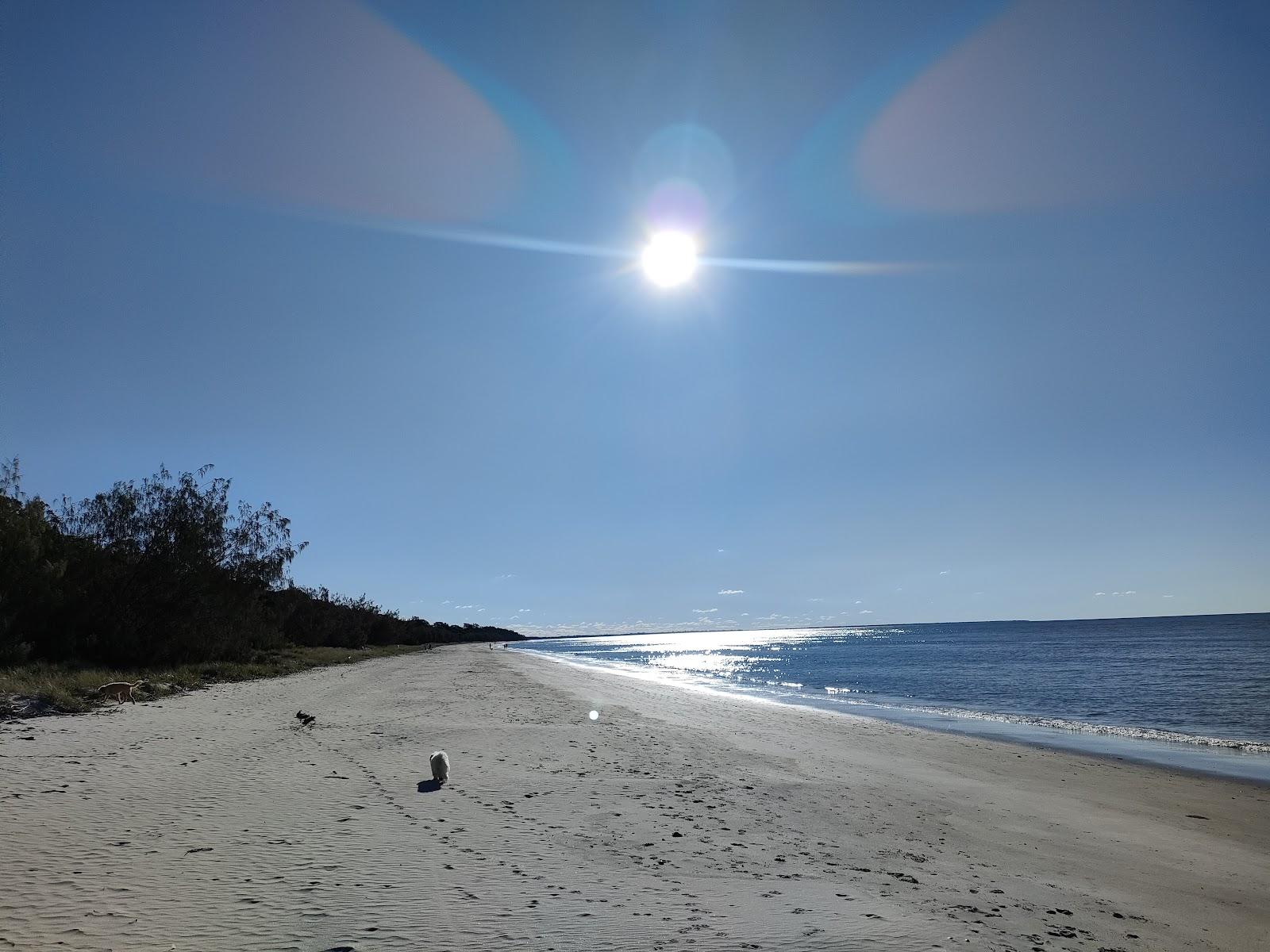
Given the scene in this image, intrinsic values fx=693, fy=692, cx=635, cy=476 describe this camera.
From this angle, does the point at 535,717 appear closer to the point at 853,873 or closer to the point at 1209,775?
the point at 853,873

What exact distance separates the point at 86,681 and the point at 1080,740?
106 feet

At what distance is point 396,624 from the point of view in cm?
12175

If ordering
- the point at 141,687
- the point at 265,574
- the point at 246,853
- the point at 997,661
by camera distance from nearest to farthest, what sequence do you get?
the point at 246,853 < the point at 141,687 < the point at 265,574 < the point at 997,661

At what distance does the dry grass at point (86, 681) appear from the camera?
18094mm

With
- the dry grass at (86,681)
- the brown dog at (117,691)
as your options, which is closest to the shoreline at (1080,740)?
the brown dog at (117,691)

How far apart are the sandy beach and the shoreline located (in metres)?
1.73

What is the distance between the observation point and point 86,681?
22.9m

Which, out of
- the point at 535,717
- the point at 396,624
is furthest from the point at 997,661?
the point at 396,624

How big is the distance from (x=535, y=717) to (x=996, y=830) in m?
12.8

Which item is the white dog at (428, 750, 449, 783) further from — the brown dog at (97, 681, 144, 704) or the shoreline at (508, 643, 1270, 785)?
the shoreline at (508, 643, 1270, 785)

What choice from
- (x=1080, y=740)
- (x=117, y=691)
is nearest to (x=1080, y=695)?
(x=1080, y=740)

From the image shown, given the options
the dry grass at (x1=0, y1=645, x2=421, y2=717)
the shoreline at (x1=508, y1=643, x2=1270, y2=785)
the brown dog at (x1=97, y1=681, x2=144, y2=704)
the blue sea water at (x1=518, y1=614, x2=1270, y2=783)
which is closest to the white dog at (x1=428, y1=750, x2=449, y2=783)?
the dry grass at (x1=0, y1=645, x2=421, y2=717)

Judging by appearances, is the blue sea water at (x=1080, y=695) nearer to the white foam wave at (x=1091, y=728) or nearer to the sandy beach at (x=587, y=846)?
the white foam wave at (x=1091, y=728)

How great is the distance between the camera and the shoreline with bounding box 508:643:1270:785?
1762cm
